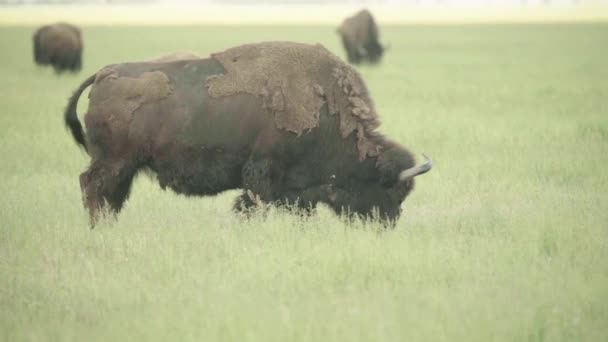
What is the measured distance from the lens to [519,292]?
5430 mm

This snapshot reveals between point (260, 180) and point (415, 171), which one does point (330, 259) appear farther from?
point (260, 180)

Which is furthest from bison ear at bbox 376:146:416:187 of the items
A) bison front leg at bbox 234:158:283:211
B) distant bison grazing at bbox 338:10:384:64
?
distant bison grazing at bbox 338:10:384:64

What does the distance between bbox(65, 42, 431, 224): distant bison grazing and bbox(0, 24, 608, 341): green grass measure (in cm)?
29

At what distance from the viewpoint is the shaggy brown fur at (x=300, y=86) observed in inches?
286

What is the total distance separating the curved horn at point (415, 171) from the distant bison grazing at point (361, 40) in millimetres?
23189

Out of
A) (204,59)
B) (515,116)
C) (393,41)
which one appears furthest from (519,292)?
(393,41)

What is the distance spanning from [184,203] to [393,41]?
36.2 m

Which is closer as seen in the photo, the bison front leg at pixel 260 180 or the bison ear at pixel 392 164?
the bison ear at pixel 392 164

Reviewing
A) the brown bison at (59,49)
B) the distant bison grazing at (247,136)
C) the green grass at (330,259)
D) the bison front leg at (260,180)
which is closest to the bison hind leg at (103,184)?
the distant bison grazing at (247,136)

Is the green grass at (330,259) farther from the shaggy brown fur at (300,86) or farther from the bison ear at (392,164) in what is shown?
the shaggy brown fur at (300,86)

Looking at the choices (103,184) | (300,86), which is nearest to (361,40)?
(300,86)

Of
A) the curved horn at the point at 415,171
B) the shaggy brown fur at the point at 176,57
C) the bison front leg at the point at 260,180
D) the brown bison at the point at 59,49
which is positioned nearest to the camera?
the curved horn at the point at 415,171

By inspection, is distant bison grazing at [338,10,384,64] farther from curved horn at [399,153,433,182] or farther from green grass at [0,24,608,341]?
curved horn at [399,153,433,182]

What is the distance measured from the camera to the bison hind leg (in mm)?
7188
